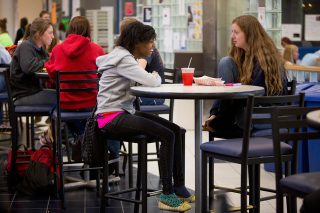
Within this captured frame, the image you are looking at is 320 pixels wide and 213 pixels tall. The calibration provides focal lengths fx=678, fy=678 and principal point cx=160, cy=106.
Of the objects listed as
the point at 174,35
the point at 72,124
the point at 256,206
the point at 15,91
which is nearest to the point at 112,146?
the point at 72,124

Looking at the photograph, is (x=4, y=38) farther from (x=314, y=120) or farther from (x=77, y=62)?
(x=314, y=120)

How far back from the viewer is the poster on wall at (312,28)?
8172 mm

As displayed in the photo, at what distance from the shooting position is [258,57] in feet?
15.2

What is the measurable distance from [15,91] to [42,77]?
0.29 metres

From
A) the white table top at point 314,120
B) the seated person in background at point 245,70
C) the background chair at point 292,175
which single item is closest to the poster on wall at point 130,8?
the seated person in background at point 245,70

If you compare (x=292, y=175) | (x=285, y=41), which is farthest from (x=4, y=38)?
(x=292, y=175)

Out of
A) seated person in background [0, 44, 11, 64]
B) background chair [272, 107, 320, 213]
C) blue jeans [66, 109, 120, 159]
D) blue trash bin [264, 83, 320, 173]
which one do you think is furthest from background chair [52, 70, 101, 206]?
seated person in background [0, 44, 11, 64]

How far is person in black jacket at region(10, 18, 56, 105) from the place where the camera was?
18.3 feet

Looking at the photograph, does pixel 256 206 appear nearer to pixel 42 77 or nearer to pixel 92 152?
pixel 92 152

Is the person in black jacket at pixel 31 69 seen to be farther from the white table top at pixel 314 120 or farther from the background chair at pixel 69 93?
the white table top at pixel 314 120

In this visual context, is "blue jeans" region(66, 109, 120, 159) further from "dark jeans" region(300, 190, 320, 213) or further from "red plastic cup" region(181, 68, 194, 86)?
"dark jeans" region(300, 190, 320, 213)

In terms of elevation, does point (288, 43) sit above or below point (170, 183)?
above

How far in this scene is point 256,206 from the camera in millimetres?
4188

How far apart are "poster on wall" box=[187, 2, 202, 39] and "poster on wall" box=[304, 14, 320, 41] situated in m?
1.40
